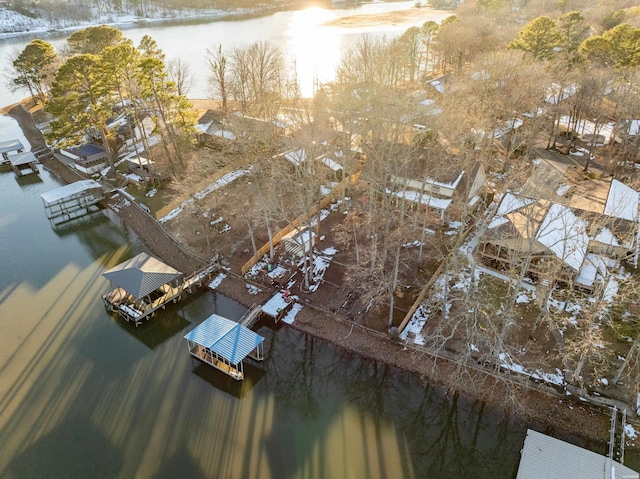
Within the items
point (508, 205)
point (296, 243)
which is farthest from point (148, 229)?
point (508, 205)

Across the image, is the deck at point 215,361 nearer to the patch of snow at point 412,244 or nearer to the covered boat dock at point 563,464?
the covered boat dock at point 563,464

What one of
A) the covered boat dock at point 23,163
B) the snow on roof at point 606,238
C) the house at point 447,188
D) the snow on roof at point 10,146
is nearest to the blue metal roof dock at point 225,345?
the house at point 447,188

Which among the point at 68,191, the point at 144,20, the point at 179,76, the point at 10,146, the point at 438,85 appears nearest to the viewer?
the point at 68,191

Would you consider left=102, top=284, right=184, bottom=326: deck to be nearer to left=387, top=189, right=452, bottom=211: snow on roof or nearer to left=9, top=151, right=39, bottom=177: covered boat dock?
left=387, top=189, right=452, bottom=211: snow on roof

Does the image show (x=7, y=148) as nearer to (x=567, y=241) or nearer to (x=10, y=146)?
(x=10, y=146)

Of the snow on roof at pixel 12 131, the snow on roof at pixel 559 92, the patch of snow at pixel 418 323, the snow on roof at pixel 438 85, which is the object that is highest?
the snow on roof at pixel 559 92
